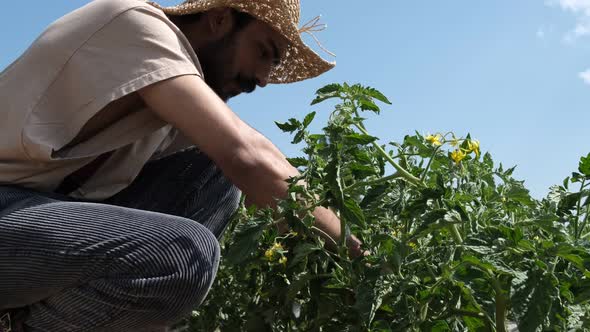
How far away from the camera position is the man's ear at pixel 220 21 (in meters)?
2.26

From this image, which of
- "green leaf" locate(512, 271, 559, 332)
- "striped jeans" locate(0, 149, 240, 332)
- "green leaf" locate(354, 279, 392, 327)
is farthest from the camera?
"striped jeans" locate(0, 149, 240, 332)

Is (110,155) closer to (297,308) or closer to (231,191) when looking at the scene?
(231,191)

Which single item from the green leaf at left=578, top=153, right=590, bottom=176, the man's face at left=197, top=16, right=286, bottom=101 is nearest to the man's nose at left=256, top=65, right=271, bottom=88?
the man's face at left=197, top=16, right=286, bottom=101

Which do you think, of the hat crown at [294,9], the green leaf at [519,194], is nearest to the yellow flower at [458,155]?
the green leaf at [519,194]

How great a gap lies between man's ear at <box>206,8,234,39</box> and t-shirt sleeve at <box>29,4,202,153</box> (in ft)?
1.03

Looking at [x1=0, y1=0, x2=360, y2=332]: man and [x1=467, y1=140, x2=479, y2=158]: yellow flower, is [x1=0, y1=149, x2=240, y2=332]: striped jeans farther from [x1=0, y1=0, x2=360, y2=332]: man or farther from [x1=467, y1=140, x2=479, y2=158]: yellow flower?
[x1=467, y1=140, x2=479, y2=158]: yellow flower

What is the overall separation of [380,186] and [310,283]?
29 centimetres

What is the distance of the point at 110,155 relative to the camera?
2.11m

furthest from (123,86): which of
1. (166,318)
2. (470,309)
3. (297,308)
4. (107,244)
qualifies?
(470,309)

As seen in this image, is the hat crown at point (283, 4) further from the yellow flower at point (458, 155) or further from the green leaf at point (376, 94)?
the yellow flower at point (458, 155)

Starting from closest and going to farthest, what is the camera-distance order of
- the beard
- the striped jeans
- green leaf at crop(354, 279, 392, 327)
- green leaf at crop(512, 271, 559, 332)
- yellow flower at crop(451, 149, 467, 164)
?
green leaf at crop(512, 271, 559, 332) < green leaf at crop(354, 279, 392, 327) < yellow flower at crop(451, 149, 467, 164) < the striped jeans < the beard

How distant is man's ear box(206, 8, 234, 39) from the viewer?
226 cm

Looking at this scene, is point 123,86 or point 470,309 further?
Answer: point 123,86

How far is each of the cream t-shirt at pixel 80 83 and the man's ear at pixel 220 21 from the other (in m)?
0.24
